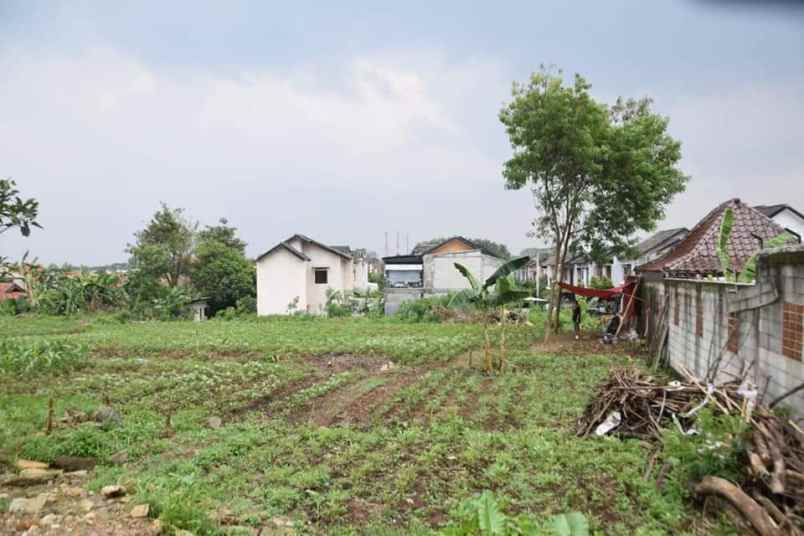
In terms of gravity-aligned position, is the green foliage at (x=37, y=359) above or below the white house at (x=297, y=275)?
below

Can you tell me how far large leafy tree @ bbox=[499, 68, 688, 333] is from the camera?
1509cm

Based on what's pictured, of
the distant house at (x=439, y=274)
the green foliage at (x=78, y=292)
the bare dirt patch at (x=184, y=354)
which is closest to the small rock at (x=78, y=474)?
the bare dirt patch at (x=184, y=354)

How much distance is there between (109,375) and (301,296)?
759 inches

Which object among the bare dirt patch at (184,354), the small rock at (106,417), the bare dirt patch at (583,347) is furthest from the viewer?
the bare dirt patch at (184,354)

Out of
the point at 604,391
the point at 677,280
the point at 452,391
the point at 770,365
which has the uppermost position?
the point at 677,280

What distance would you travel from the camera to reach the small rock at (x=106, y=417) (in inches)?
277

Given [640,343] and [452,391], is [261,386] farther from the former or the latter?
[640,343]

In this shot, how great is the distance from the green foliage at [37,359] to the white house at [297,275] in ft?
54.4

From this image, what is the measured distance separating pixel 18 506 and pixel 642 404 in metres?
6.62

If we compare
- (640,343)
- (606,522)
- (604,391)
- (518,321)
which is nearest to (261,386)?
(604,391)

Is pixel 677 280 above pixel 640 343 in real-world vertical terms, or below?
above

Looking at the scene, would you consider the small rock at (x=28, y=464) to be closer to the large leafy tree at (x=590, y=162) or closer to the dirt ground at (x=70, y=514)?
the dirt ground at (x=70, y=514)

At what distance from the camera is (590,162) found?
15078 millimetres

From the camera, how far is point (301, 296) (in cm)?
3038
